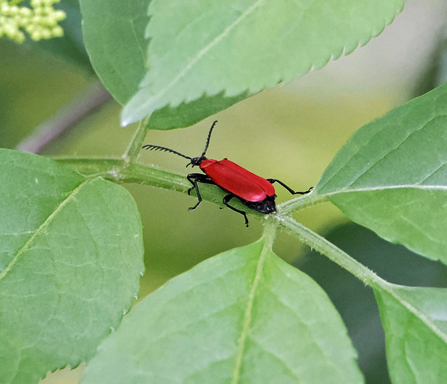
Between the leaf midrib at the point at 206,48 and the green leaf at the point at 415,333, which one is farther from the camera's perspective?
the green leaf at the point at 415,333

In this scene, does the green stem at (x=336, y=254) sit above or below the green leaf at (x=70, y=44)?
below

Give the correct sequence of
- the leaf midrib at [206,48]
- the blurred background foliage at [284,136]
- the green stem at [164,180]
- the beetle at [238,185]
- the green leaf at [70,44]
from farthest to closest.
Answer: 1. the blurred background foliage at [284,136]
2. the green leaf at [70,44]
3. the beetle at [238,185]
4. the green stem at [164,180]
5. the leaf midrib at [206,48]

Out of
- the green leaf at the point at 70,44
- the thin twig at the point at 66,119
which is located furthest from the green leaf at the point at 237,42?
the thin twig at the point at 66,119

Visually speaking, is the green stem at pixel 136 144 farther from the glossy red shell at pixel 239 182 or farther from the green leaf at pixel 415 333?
the green leaf at pixel 415 333

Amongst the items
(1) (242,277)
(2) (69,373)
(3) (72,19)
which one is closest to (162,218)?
(2) (69,373)

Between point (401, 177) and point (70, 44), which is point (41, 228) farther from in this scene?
point (70, 44)

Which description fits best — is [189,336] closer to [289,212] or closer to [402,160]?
[289,212]

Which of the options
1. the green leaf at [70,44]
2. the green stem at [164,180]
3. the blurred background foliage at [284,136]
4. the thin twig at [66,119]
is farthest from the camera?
the blurred background foliage at [284,136]

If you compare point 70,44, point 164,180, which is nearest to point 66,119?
point 70,44
